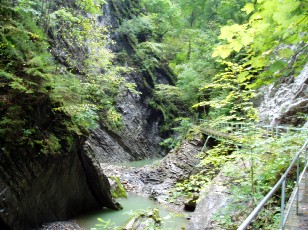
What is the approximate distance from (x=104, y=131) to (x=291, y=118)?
1319 cm

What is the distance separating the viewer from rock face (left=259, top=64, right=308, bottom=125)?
11.5 meters

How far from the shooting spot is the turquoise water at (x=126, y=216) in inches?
330

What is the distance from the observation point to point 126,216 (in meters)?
9.42

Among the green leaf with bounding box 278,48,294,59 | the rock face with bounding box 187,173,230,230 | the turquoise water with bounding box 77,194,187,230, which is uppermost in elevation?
the green leaf with bounding box 278,48,294,59

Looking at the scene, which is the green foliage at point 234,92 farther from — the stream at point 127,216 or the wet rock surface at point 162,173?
the wet rock surface at point 162,173

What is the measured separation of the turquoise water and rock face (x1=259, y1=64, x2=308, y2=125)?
591 cm

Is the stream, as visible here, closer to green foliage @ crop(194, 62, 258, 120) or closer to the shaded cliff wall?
green foliage @ crop(194, 62, 258, 120)

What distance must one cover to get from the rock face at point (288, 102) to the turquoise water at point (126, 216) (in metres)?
5.91

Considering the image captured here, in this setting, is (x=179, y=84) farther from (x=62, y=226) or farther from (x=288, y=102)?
(x=62, y=226)

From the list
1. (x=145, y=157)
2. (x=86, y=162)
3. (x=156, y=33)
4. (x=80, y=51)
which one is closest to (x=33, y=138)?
(x=86, y=162)

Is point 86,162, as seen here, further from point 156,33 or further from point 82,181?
point 156,33

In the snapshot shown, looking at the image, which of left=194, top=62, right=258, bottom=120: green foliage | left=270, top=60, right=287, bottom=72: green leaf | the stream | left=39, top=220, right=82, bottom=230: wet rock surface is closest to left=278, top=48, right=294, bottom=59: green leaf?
left=270, top=60, right=287, bottom=72: green leaf

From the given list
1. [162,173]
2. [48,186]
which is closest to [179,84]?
[162,173]

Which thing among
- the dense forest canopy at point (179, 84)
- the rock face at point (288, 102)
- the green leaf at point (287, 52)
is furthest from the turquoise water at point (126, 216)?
the rock face at point (288, 102)
